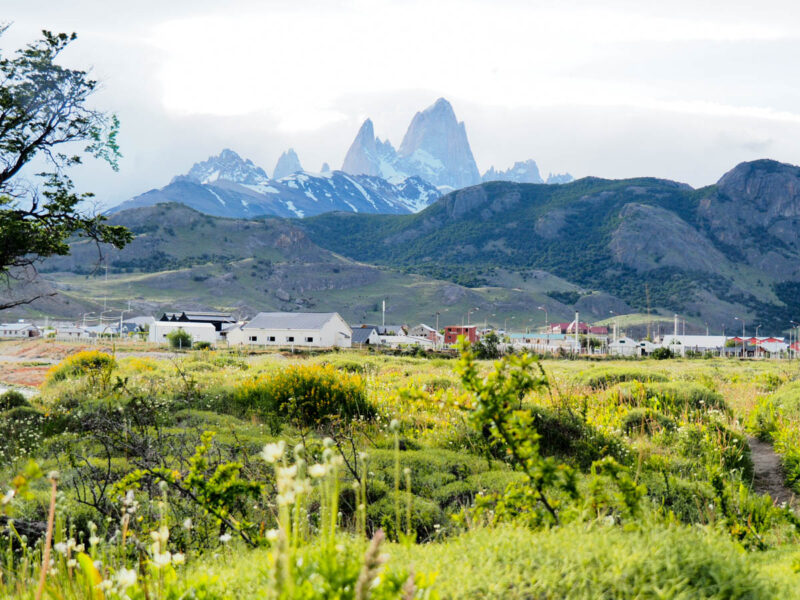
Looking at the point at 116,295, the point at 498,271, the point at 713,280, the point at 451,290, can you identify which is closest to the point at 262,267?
the point at 116,295

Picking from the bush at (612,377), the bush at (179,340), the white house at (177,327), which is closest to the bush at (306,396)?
the bush at (612,377)

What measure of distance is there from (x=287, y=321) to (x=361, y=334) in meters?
20.8

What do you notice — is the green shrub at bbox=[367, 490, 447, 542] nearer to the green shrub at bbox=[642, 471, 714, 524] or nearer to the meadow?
the meadow

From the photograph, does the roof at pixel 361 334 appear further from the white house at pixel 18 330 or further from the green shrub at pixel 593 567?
the green shrub at pixel 593 567

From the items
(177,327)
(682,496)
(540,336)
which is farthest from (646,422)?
(540,336)

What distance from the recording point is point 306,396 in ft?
37.1

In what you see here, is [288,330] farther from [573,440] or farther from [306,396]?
[573,440]

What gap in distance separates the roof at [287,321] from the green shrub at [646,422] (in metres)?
63.8

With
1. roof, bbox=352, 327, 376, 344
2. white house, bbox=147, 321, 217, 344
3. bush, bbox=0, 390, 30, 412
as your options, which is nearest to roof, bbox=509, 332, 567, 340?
roof, bbox=352, 327, 376, 344

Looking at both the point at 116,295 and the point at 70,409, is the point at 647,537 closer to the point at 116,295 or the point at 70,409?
the point at 70,409

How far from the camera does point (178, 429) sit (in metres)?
9.35

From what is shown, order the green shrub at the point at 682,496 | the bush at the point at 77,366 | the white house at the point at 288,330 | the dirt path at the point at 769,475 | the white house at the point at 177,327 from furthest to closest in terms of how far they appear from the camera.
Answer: the white house at the point at 177,327, the white house at the point at 288,330, the bush at the point at 77,366, the dirt path at the point at 769,475, the green shrub at the point at 682,496

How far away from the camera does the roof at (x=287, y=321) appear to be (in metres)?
72.3

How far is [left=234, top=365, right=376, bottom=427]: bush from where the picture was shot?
35.4 ft
